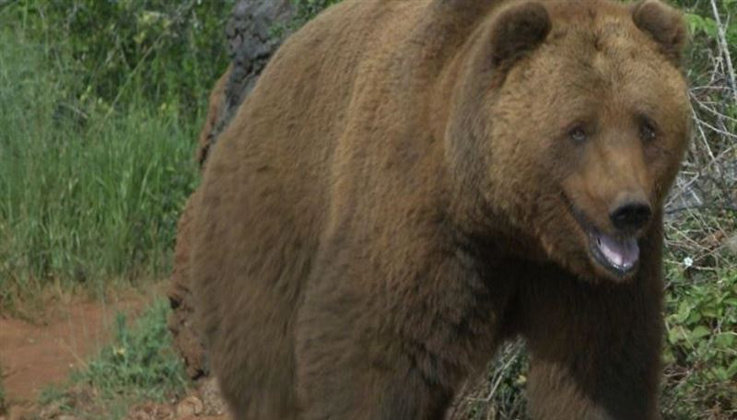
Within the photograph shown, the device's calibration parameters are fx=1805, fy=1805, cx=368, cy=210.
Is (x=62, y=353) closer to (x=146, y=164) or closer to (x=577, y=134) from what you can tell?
(x=146, y=164)

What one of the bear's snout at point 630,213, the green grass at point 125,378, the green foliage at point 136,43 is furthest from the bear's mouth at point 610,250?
the green foliage at point 136,43

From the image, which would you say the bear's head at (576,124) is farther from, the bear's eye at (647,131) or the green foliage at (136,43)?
the green foliage at (136,43)

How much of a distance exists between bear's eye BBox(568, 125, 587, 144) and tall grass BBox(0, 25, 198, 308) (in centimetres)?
498

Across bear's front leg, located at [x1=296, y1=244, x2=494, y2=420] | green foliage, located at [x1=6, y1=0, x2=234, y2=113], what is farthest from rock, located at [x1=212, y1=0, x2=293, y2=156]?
bear's front leg, located at [x1=296, y1=244, x2=494, y2=420]

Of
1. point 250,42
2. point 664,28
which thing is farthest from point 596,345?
point 250,42

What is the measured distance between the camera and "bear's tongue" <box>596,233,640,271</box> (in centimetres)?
489

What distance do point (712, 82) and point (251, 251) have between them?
225cm

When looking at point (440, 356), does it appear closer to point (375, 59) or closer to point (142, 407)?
point (375, 59)

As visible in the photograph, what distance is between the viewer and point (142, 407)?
26.8 ft

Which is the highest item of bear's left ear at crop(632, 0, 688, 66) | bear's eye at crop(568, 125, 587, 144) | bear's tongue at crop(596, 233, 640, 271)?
bear's left ear at crop(632, 0, 688, 66)

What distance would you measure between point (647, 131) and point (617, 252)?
0.34m

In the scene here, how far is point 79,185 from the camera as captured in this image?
31.9ft

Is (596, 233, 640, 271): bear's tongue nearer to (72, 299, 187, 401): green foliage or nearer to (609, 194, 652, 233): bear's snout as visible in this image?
(609, 194, 652, 233): bear's snout

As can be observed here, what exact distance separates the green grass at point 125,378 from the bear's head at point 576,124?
11.7ft
